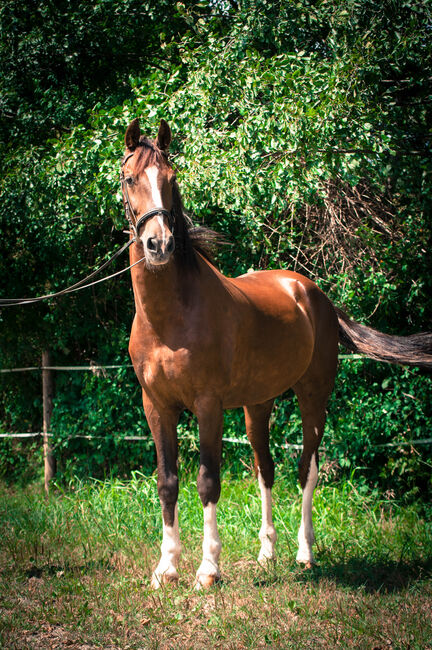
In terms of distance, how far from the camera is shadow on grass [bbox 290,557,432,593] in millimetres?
4137

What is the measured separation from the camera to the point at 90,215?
6242 millimetres

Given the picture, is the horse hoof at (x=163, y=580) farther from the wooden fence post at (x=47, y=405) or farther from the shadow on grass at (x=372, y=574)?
the wooden fence post at (x=47, y=405)

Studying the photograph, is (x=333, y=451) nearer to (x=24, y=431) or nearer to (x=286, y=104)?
(x=286, y=104)

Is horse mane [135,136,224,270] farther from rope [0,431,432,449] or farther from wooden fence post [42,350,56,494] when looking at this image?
wooden fence post [42,350,56,494]

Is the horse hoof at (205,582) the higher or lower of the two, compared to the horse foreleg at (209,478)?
lower

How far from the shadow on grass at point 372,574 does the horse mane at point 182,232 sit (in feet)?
7.49

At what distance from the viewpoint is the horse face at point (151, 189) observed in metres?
3.52

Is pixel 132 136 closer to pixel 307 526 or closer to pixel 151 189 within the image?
pixel 151 189

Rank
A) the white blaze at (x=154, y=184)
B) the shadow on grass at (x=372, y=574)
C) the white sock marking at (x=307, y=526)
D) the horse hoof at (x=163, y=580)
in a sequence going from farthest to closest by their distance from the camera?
the white sock marking at (x=307, y=526) < the shadow on grass at (x=372, y=574) < the horse hoof at (x=163, y=580) < the white blaze at (x=154, y=184)

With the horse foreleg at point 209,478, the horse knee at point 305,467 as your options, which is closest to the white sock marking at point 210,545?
the horse foreleg at point 209,478

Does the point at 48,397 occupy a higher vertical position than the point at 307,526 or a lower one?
higher

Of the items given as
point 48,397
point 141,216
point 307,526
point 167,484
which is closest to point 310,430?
point 307,526

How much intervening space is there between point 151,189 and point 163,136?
1.54 ft

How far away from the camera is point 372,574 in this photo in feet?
14.2
